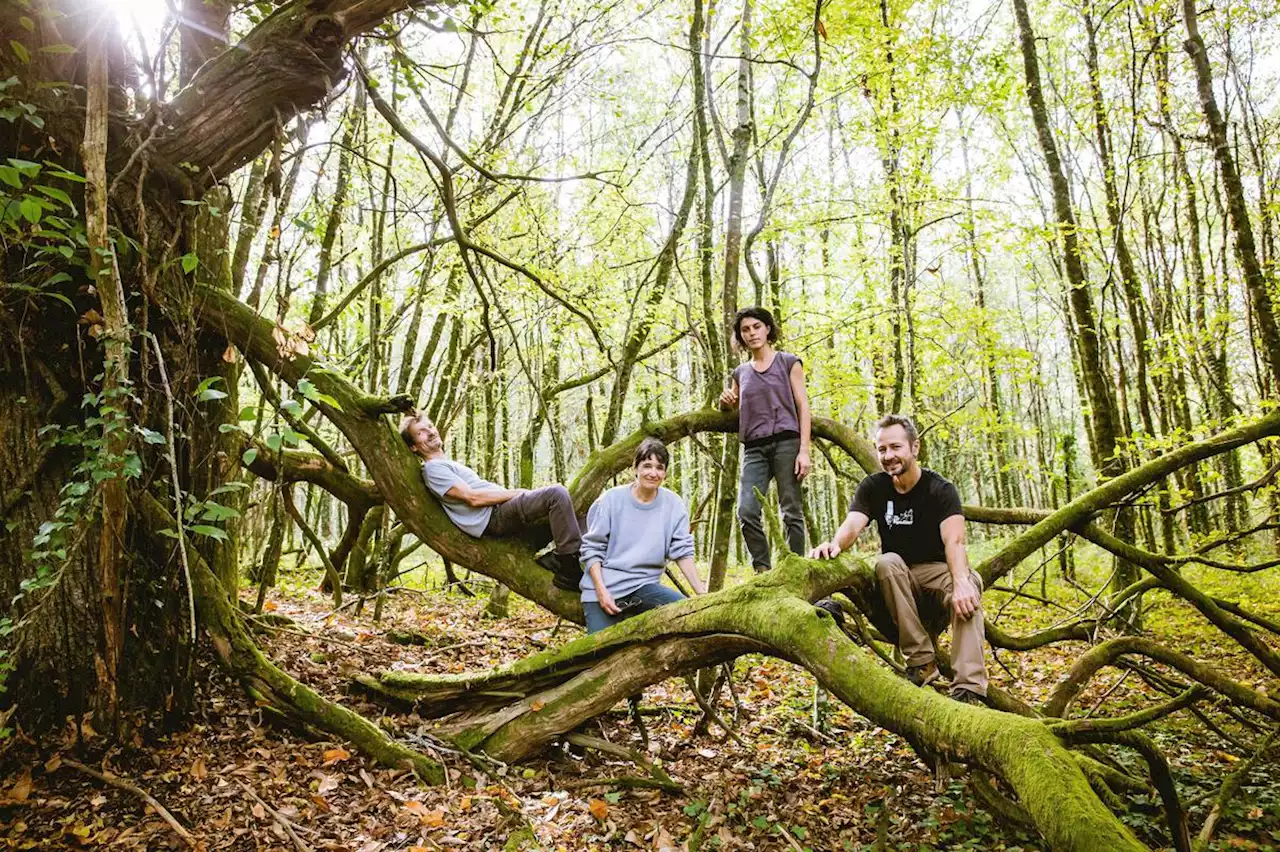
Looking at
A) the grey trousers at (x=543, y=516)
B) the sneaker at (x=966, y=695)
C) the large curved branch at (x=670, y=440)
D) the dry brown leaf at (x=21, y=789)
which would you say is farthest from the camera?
the large curved branch at (x=670, y=440)

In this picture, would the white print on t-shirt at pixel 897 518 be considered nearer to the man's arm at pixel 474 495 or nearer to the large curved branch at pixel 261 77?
the man's arm at pixel 474 495

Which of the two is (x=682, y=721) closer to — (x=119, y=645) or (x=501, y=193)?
(x=119, y=645)

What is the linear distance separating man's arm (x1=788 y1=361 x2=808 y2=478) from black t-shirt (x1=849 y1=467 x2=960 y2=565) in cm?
69

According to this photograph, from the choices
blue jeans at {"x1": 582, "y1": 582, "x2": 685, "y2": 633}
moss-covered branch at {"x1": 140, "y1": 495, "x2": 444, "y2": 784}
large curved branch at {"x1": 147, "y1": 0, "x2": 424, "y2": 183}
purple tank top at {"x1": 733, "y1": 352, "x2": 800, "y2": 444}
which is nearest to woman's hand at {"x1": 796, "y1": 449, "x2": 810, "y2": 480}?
purple tank top at {"x1": 733, "y1": 352, "x2": 800, "y2": 444}

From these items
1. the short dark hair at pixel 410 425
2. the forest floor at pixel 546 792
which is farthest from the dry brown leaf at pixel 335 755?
the short dark hair at pixel 410 425

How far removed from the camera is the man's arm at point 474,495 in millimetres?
4875

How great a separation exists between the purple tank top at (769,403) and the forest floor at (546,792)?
7.53ft

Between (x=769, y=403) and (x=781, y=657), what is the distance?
7.47ft

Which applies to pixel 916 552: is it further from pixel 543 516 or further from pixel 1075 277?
pixel 1075 277

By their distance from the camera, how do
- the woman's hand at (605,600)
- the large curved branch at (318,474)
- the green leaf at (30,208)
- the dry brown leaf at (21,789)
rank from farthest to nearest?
the large curved branch at (318,474) < the woman's hand at (605,600) < the dry brown leaf at (21,789) < the green leaf at (30,208)

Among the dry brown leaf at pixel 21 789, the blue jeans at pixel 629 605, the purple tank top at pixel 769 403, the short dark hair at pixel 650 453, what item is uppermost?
the purple tank top at pixel 769 403

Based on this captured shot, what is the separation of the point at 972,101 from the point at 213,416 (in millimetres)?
9907

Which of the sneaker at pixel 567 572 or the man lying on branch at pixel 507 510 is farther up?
the man lying on branch at pixel 507 510

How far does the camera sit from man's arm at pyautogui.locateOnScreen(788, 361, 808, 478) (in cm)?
526
